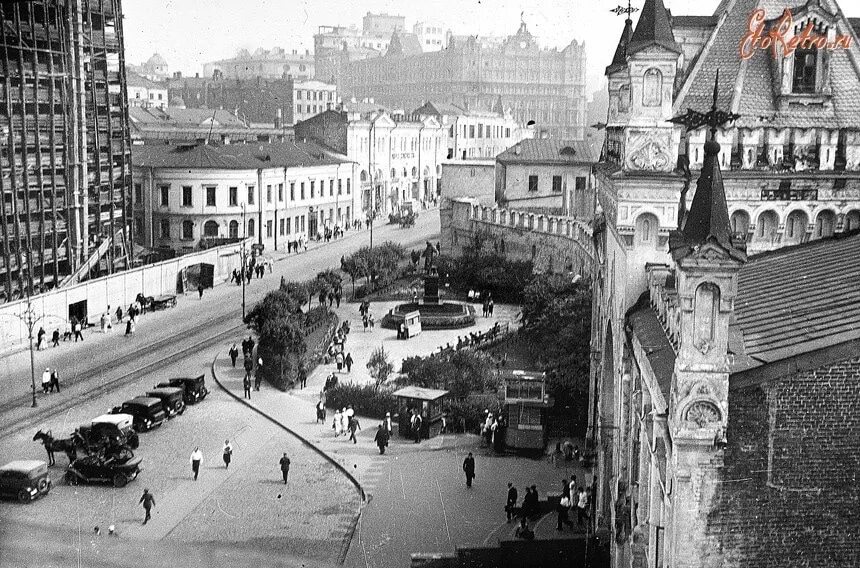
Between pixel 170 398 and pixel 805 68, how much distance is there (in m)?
22.2

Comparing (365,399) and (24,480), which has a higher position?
(24,480)

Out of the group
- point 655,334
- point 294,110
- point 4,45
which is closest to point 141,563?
point 655,334

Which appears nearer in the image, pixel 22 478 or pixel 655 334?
pixel 655 334

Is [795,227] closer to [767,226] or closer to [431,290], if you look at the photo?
[767,226]

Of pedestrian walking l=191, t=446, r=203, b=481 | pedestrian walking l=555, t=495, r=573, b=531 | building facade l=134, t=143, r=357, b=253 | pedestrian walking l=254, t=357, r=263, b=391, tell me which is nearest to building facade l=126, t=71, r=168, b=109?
building facade l=134, t=143, r=357, b=253

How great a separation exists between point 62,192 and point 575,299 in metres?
27.9

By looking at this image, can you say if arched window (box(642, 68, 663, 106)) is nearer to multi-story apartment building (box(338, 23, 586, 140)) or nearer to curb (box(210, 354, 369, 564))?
curb (box(210, 354, 369, 564))

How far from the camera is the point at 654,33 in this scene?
19453 mm

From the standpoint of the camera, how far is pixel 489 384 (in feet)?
123

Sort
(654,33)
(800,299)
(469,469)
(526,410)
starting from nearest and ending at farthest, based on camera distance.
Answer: (800,299)
(654,33)
(469,469)
(526,410)

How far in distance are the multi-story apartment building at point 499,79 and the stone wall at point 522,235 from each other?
83330 millimetres

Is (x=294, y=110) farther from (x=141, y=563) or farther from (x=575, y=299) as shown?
(x=141, y=563)

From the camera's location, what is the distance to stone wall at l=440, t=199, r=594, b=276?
54219 mm

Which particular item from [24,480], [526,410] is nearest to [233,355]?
[526,410]
